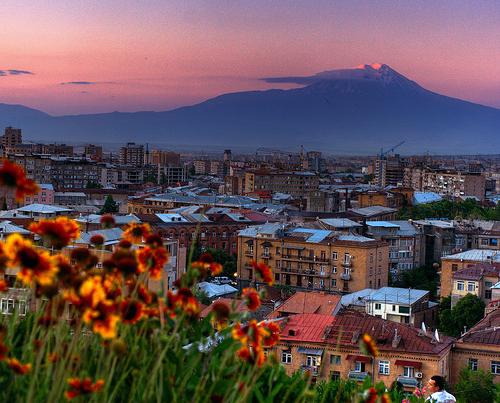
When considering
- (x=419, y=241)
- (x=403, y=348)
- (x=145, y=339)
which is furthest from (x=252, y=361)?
(x=419, y=241)

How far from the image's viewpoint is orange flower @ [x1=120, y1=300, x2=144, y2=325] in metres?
2.11

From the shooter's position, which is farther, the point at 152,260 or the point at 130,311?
the point at 152,260

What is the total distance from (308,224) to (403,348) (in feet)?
68.5

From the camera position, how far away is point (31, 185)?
1.97m

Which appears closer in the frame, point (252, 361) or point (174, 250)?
point (252, 361)

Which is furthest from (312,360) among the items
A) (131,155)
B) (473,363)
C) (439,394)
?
(131,155)

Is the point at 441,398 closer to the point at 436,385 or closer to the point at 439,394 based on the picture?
the point at 439,394

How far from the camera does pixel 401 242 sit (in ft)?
111

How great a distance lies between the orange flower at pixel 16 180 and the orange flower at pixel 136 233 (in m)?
0.54

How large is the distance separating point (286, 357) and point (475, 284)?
9738 millimetres

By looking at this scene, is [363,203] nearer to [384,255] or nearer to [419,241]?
[419,241]

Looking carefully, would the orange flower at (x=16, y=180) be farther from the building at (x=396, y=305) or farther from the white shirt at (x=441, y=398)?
the building at (x=396, y=305)

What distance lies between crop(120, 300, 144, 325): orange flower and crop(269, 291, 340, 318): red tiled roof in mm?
14961

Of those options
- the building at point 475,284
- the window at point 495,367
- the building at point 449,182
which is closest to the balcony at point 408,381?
the window at point 495,367
